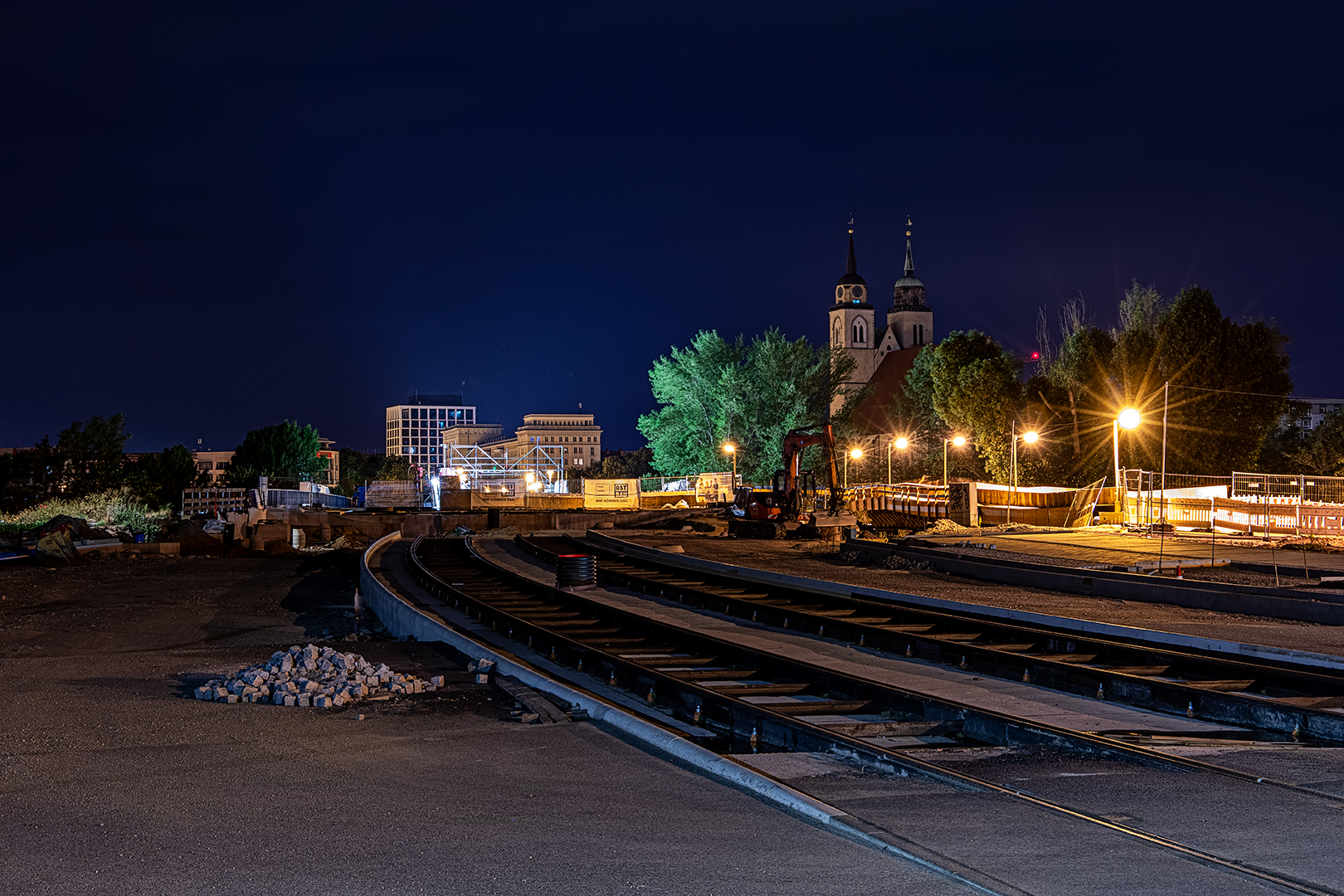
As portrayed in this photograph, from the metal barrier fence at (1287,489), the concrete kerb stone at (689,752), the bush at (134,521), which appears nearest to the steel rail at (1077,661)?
the concrete kerb stone at (689,752)

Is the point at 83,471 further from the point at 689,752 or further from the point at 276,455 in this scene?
the point at 276,455

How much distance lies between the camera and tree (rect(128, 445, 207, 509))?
247 feet

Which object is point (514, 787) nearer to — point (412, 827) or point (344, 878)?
point (412, 827)

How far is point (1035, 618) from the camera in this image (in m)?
15.2

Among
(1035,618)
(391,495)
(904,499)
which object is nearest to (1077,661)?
(1035,618)

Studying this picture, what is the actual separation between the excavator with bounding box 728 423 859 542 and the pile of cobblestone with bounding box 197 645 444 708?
1016 inches

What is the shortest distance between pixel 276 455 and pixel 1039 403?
307ft

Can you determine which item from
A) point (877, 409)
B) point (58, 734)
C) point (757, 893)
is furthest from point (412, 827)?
point (877, 409)

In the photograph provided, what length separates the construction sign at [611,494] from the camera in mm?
63594

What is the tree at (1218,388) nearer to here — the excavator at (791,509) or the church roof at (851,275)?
the excavator at (791,509)

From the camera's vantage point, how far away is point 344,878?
520 centimetres

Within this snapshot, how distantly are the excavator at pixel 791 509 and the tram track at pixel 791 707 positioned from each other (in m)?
19.9

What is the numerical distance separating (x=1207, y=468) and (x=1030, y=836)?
189 feet

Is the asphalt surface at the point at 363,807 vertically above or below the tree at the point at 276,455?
below
